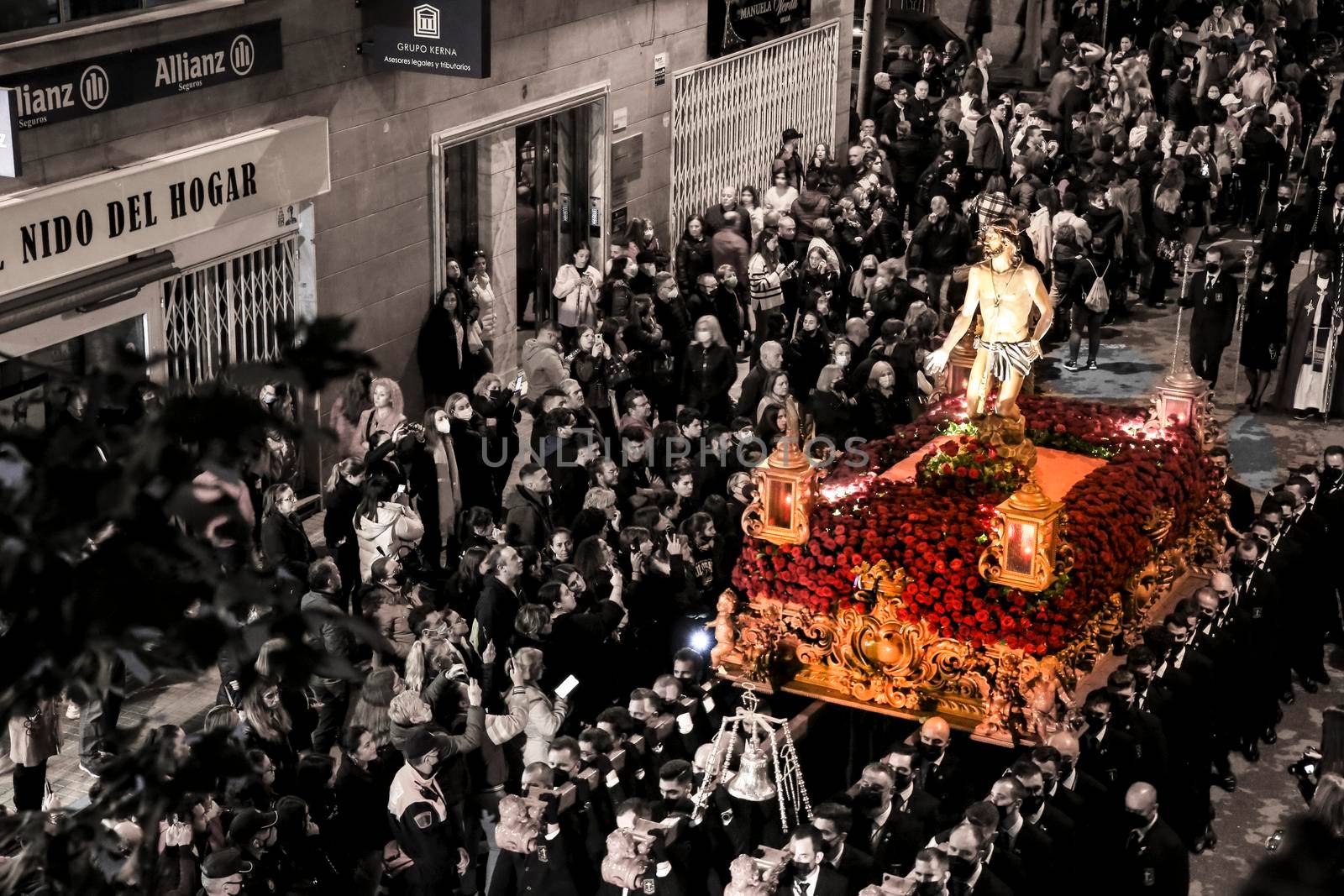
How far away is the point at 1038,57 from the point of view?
3681cm

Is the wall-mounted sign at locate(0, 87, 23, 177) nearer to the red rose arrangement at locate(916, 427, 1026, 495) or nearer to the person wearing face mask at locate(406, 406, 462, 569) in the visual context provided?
the person wearing face mask at locate(406, 406, 462, 569)

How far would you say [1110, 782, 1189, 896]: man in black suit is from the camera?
10641 millimetres

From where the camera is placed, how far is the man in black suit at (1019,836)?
1054 centimetres

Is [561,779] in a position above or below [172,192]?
below

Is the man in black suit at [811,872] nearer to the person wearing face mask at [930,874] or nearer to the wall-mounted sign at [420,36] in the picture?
the person wearing face mask at [930,874]

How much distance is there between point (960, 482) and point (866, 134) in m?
12.7

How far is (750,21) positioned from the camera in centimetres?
2498

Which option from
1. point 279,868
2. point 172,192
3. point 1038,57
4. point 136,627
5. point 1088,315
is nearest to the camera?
point 136,627

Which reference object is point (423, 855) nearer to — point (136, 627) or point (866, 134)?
point (136, 627)

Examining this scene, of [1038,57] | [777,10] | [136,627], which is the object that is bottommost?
[1038,57]

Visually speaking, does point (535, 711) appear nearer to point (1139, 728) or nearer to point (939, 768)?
point (939, 768)

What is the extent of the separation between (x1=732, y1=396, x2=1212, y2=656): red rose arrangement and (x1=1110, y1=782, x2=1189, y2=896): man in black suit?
1.52m

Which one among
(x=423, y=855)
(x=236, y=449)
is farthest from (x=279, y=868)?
(x=236, y=449)

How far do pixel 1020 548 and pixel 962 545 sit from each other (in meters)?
0.41
